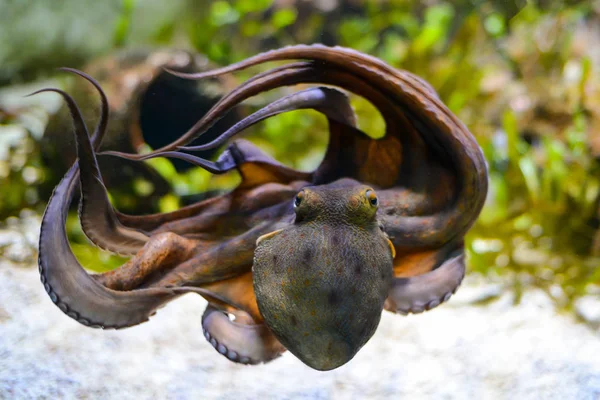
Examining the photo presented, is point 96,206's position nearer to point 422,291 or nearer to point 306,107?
point 306,107

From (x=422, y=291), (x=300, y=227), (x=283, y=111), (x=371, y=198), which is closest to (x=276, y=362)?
(x=422, y=291)

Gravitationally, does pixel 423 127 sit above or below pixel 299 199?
above

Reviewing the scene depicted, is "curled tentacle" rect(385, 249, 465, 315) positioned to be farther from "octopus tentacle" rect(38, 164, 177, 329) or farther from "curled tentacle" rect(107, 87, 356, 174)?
"octopus tentacle" rect(38, 164, 177, 329)

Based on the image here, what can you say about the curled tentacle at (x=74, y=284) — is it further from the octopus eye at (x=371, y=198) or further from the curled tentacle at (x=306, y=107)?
the octopus eye at (x=371, y=198)

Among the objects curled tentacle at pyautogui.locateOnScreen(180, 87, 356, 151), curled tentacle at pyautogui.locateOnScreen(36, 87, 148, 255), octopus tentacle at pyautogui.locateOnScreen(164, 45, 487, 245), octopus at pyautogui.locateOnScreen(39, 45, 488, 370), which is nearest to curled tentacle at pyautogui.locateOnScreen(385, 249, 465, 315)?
octopus at pyautogui.locateOnScreen(39, 45, 488, 370)

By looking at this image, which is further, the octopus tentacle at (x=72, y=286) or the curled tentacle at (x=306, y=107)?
the curled tentacle at (x=306, y=107)

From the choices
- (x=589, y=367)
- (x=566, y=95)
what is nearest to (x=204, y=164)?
(x=589, y=367)

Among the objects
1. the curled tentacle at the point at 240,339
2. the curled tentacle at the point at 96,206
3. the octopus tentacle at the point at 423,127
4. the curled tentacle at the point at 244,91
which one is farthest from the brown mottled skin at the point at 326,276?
the curled tentacle at the point at 96,206
